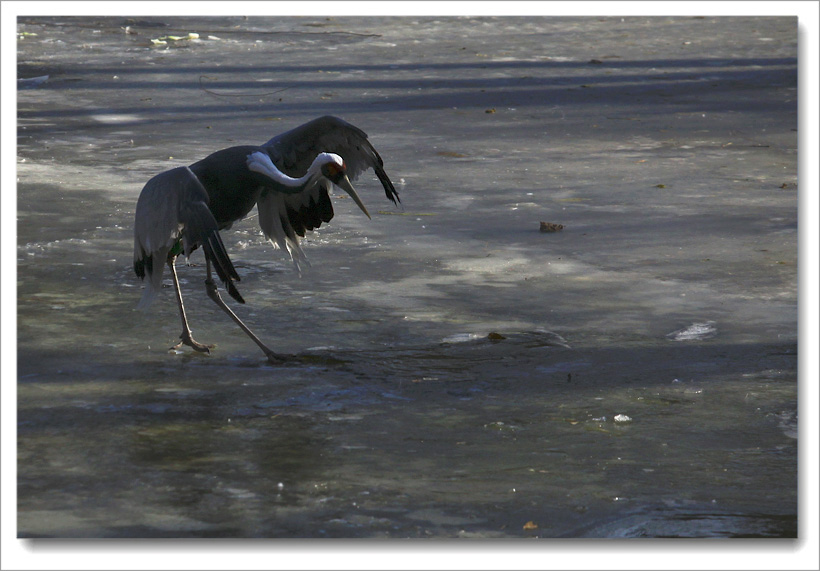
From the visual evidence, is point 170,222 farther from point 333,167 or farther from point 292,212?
point 292,212

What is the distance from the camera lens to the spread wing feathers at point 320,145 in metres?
5.71

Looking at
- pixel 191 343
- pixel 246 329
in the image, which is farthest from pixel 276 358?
pixel 191 343

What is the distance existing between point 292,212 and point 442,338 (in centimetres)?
112

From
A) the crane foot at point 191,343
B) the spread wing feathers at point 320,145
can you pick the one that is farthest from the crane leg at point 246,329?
the spread wing feathers at point 320,145

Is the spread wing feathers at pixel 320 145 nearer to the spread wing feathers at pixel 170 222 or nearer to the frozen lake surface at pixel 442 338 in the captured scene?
the spread wing feathers at pixel 170 222

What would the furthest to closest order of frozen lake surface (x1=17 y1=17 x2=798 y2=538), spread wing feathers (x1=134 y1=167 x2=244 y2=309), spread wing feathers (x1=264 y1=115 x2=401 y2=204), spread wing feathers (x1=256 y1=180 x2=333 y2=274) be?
spread wing feathers (x1=256 y1=180 x2=333 y2=274) → spread wing feathers (x1=264 y1=115 x2=401 y2=204) → spread wing feathers (x1=134 y1=167 x2=244 y2=309) → frozen lake surface (x1=17 y1=17 x2=798 y2=538)

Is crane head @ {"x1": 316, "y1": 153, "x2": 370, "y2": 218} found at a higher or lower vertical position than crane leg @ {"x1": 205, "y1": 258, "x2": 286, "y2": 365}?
higher

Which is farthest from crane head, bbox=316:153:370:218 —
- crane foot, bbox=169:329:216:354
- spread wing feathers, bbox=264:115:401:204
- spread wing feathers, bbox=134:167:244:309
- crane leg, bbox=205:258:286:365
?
crane foot, bbox=169:329:216:354

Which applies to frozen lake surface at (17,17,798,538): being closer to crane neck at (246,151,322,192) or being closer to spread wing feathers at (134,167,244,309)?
spread wing feathers at (134,167,244,309)

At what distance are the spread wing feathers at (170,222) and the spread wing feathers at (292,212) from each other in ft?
2.29

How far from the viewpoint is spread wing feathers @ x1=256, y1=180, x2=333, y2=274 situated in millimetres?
5895

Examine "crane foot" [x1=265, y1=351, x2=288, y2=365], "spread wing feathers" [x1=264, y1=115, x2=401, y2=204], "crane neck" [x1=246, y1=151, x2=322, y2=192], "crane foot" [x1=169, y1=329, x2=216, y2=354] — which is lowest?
"crane foot" [x1=265, y1=351, x2=288, y2=365]

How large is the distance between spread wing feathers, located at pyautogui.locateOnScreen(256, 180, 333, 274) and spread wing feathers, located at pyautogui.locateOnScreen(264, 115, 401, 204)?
14cm

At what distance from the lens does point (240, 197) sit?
220 inches
